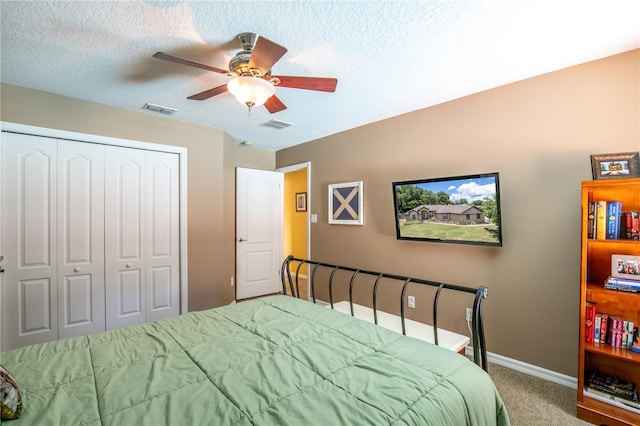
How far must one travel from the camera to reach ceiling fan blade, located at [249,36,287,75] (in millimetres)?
1550

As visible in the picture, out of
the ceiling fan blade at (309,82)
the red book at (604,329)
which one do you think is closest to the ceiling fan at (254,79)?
the ceiling fan blade at (309,82)

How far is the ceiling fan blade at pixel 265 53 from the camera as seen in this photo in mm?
1550

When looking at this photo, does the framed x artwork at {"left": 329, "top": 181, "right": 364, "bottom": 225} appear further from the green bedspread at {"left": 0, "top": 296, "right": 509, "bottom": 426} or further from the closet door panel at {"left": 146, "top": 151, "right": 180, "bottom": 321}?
the green bedspread at {"left": 0, "top": 296, "right": 509, "bottom": 426}

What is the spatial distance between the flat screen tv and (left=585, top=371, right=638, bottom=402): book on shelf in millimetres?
1034

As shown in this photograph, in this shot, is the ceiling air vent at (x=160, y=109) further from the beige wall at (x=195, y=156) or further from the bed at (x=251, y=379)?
the bed at (x=251, y=379)

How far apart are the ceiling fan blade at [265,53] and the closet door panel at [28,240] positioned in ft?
7.90

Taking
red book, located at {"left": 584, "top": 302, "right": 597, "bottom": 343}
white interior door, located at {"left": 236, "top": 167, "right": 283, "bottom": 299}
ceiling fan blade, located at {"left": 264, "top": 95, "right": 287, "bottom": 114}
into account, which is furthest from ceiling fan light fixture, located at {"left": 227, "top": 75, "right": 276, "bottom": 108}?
white interior door, located at {"left": 236, "top": 167, "right": 283, "bottom": 299}

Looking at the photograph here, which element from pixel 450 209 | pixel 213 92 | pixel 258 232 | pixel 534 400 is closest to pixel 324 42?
pixel 213 92

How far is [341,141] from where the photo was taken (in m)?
3.95

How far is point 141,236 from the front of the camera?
3.29 metres

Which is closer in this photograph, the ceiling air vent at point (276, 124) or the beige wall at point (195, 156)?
the beige wall at point (195, 156)

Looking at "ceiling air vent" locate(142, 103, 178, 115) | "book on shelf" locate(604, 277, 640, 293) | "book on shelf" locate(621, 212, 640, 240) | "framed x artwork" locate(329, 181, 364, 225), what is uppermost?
"ceiling air vent" locate(142, 103, 178, 115)

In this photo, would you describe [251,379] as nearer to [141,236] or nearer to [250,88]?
[250,88]

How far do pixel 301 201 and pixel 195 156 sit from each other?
264 centimetres
